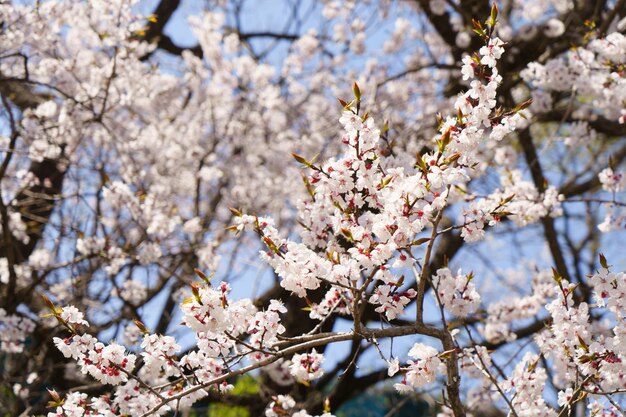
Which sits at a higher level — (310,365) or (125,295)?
(125,295)

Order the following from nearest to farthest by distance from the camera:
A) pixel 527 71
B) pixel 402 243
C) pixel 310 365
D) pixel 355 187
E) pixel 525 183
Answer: pixel 402 243 → pixel 355 187 → pixel 310 365 → pixel 525 183 → pixel 527 71

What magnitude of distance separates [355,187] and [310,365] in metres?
0.91

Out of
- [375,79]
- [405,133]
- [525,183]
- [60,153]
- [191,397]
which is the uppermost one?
[375,79]

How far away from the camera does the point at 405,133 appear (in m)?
6.21

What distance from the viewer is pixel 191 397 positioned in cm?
296

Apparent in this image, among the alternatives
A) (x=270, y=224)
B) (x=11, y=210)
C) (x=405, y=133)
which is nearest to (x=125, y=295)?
(x=11, y=210)

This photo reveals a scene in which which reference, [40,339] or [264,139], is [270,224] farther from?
[264,139]

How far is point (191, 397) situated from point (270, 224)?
0.84 metres

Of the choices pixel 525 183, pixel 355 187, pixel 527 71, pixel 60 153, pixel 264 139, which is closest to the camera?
pixel 355 187

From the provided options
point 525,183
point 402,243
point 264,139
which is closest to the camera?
point 402,243

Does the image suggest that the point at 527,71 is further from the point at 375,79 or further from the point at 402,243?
the point at 375,79

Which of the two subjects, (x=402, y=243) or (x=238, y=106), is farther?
(x=238, y=106)

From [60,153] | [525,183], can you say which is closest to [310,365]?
[525,183]

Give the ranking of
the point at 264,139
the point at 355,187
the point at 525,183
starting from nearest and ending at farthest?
1. the point at 355,187
2. the point at 525,183
3. the point at 264,139
